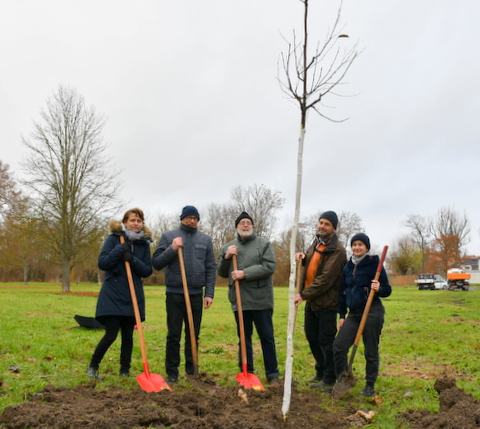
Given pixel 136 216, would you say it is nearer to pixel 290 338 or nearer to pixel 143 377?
pixel 143 377

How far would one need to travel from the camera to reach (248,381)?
523 centimetres

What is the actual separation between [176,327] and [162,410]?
1650 mm

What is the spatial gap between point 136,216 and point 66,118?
2460 centimetres

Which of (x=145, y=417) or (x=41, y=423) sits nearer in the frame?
(x=41, y=423)

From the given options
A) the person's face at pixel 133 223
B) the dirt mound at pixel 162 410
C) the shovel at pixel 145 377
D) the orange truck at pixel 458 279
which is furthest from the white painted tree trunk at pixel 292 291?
the orange truck at pixel 458 279

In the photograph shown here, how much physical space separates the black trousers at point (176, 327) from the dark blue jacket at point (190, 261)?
0.11 meters

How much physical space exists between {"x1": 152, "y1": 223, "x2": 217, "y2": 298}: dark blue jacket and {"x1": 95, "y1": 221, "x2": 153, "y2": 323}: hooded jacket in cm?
22

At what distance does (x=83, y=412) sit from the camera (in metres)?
3.76

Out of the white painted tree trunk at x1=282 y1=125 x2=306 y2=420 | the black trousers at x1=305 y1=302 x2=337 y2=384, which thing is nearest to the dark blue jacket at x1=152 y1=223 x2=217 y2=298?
the black trousers at x1=305 y1=302 x2=337 y2=384

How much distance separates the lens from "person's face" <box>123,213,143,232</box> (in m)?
5.74

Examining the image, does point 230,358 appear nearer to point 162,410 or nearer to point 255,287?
point 255,287

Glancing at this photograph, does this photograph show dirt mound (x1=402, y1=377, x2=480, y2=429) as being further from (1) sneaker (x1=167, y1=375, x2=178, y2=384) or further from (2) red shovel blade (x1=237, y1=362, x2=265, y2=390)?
(1) sneaker (x1=167, y1=375, x2=178, y2=384)

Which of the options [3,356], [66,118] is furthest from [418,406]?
[66,118]

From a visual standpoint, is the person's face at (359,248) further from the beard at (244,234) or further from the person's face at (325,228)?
the beard at (244,234)
